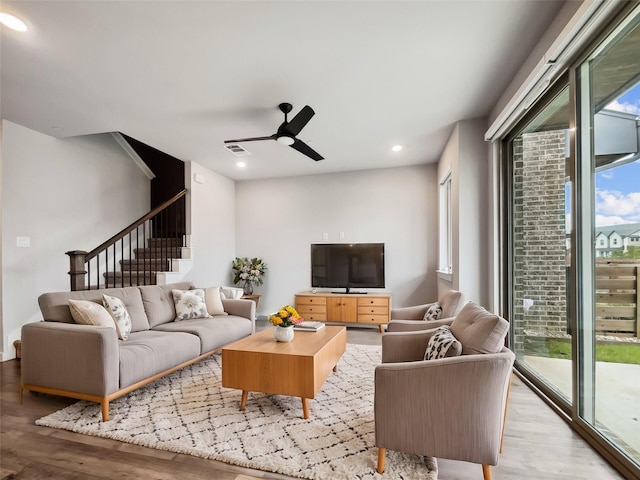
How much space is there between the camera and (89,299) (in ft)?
9.91

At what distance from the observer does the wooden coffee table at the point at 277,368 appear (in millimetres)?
2311

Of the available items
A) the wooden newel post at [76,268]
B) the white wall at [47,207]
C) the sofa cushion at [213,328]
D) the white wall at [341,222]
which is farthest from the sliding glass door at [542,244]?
the white wall at [47,207]

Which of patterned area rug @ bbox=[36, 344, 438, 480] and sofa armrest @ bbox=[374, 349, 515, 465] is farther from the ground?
sofa armrest @ bbox=[374, 349, 515, 465]

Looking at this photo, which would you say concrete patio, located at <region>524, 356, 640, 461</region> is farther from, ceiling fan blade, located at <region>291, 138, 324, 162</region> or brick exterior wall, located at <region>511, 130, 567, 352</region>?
ceiling fan blade, located at <region>291, 138, 324, 162</region>

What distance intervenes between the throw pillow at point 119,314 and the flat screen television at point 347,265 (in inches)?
127

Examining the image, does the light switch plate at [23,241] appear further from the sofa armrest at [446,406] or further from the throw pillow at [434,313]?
the throw pillow at [434,313]

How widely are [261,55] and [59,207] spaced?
3667 mm

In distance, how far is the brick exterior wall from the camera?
2490 millimetres

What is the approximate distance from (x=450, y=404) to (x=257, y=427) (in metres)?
1.30

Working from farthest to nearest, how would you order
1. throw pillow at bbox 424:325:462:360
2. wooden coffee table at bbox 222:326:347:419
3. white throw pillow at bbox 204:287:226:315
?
white throw pillow at bbox 204:287:226:315, wooden coffee table at bbox 222:326:347:419, throw pillow at bbox 424:325:462:360

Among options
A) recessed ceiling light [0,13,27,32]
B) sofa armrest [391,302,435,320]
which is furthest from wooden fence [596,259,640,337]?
recessed ceiling light [0,13,27,32]

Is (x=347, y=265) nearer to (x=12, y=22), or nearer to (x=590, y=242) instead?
(x=590, y=242)

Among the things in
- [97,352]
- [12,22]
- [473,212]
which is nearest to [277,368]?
[97,352]

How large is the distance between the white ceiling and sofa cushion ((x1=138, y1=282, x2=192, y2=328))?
1.90 m
